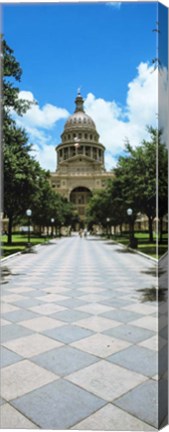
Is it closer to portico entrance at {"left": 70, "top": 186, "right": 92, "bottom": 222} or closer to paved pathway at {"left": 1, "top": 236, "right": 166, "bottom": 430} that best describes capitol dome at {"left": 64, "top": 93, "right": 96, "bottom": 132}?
paved pathway at {"left": 1, "top": 236, "right": 166, "bottom": 430}

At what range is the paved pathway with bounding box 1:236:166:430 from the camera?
2311 mm

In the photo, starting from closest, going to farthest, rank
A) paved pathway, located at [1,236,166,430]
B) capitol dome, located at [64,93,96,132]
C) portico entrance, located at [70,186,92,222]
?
paved pathway, located at [1,236,166,430], capitol dome, located at [64,93,96,132], portico entrance, located at [70,186,92,222]

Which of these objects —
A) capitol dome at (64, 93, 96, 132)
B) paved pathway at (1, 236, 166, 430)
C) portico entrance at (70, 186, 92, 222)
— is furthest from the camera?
portico entrance at (70, 186, 92, 222)

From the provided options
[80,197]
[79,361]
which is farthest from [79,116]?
[80,197]

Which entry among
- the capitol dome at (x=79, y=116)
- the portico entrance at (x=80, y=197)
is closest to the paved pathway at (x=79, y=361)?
the capitol dome at (x=79, y=116)

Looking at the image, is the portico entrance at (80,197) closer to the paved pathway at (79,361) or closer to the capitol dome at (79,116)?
the capitol dome at (79,116)

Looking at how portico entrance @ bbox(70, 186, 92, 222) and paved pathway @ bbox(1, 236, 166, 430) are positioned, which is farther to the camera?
portico entrance @ bbox(70, 186, 92, 222)

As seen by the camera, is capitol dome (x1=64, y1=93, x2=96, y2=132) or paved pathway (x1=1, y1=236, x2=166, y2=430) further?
capitol dome (x1=64, y1=93, x2=96, y2=132)

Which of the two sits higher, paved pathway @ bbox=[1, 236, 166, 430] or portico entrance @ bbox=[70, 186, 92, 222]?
portico entrance @ bbox=[70, 186, 92, 222]

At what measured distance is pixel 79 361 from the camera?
3199mm

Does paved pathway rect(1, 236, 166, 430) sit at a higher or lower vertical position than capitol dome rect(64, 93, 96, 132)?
lower

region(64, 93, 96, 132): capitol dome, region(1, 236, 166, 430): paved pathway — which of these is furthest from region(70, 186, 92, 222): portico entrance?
region(1, 236, 166, 430): paved pathway

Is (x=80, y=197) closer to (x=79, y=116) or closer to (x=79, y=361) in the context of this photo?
(x=79, y=116)

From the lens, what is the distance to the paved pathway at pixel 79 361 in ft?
7.58
